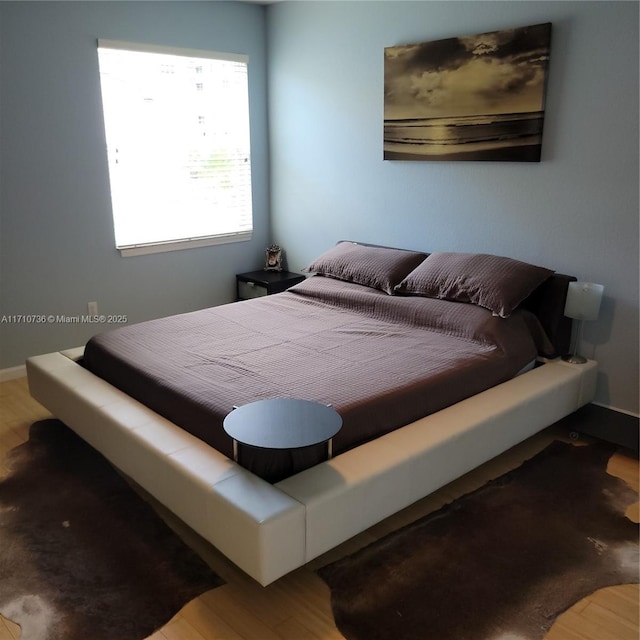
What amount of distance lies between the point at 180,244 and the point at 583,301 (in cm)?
279

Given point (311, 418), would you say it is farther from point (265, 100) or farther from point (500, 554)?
point (265, 100)

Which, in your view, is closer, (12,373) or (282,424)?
(282,424)

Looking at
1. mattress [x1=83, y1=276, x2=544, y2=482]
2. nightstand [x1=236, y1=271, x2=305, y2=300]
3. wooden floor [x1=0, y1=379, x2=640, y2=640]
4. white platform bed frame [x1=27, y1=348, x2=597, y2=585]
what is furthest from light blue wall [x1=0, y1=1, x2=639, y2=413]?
wooden floor [x1=0, y1=379, x2=640, y2=640]

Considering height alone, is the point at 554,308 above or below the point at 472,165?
below

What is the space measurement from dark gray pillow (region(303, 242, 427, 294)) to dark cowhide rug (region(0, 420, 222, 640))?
180 cm

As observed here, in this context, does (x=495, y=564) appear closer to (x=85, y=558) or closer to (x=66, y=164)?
(x=85, y=558)

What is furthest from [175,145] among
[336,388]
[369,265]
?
[336,388]

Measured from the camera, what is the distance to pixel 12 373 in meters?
3.84

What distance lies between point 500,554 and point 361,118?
2942 mm

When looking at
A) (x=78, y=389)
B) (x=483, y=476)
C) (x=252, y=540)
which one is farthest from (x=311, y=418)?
(x=78, y=389)

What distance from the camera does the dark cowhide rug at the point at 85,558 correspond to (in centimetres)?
195

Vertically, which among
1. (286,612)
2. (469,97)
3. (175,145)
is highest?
(469,97)

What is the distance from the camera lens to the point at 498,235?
3561 mm

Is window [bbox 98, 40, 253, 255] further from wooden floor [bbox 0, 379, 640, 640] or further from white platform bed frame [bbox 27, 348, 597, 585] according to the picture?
wooden floor [bbox 0, 379, 640, 640]
